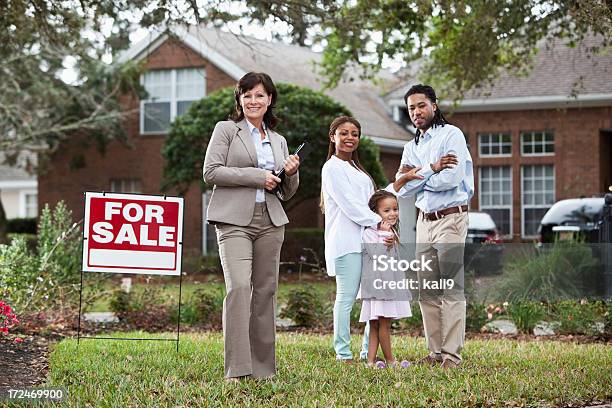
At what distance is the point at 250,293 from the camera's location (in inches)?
308

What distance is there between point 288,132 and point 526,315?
12.6m

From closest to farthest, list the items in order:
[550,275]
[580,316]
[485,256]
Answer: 1. [580,316]
2. [550,275]
3. [485,256]

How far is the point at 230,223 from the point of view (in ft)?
25.5

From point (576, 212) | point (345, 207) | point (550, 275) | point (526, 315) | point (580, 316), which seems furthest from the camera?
point (576, 212)

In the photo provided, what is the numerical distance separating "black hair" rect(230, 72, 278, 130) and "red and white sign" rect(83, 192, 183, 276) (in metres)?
1.79

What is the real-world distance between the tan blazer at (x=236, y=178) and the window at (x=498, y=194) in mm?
21880

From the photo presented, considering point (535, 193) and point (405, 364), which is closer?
point (405, 364)

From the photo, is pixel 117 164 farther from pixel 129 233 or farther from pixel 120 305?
pixel 129 233

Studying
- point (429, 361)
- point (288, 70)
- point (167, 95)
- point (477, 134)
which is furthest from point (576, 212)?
point (167, 95)

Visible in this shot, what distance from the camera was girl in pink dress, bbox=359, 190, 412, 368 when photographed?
345 inches

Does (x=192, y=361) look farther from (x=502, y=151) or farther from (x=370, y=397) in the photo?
(x=502, y=151)

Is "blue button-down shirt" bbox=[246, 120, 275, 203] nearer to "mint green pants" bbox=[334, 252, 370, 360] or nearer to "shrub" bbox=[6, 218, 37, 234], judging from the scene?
"mint green pants" bbox=[334, 252, 370, 360]

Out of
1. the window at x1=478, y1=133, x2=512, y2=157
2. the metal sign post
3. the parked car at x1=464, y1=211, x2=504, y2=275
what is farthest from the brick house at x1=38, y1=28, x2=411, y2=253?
the metal sign post

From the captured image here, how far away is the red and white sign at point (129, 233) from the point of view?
9609 millimetres
